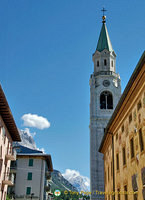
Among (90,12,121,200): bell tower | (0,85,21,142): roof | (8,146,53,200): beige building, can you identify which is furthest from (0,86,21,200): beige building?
(90,12,121,200): bell tower

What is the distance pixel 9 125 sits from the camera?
93.8 feet

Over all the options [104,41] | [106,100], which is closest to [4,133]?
[106,100]

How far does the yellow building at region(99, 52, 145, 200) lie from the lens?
1700 cm

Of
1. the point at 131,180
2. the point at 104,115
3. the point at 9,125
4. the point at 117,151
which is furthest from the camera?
the point at 104,115

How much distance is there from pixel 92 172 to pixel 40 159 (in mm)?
17989

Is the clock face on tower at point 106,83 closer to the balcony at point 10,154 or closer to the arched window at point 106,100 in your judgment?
the arched window at point 106,100

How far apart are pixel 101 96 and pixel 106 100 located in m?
2.05

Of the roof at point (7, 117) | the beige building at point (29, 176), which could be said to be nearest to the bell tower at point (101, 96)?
the beige building at point (29, 176)

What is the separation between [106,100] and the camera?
69.6 m

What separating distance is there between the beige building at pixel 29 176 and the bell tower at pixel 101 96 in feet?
54.5

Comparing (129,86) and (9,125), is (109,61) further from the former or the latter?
(129,86)

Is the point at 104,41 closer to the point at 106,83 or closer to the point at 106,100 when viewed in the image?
the point at 106,83

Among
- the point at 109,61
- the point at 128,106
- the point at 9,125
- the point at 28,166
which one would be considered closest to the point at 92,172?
the point at 28,166

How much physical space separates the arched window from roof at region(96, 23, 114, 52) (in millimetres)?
13715
